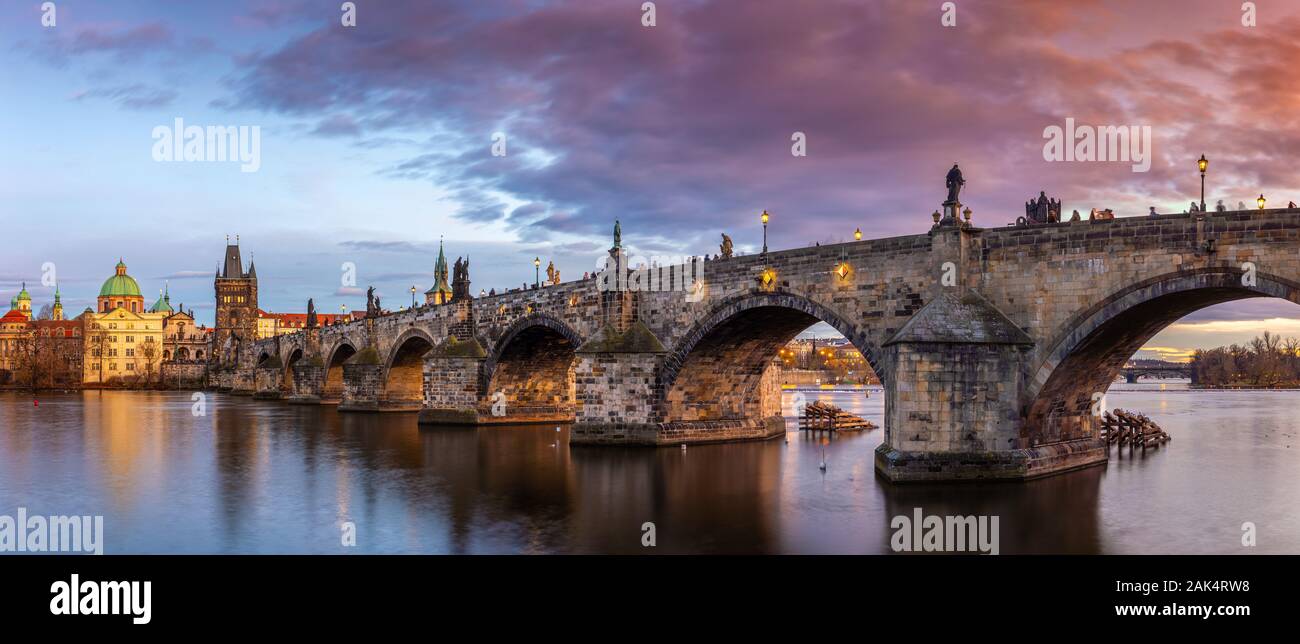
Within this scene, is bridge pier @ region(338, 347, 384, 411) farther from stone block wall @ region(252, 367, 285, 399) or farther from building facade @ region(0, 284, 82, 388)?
building facade @ region(0, 284, 82, 388)

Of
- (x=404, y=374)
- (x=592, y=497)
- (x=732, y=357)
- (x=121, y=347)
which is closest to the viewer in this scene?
(x=592, y=497)

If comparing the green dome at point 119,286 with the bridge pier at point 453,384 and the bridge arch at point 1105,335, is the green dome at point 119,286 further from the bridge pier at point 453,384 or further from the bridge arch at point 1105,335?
the bridge arch at point 1105,335

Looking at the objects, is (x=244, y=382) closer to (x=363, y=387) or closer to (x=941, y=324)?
(x=363, y=387)

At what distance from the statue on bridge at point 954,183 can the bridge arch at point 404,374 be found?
38.4m

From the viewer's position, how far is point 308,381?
2953 inches

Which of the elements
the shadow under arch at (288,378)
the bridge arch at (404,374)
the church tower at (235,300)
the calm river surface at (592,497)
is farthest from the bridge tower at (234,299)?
the calm river surface at (592,497)

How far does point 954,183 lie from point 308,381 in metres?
63.5

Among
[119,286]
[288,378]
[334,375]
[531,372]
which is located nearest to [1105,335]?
[531,372]

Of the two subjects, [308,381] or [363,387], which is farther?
[308,381]

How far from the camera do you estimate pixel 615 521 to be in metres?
19.3

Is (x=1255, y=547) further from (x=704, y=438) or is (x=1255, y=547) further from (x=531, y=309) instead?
(x=531, y=309)

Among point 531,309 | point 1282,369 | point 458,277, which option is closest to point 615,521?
point 531,309

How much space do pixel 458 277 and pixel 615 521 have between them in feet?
110

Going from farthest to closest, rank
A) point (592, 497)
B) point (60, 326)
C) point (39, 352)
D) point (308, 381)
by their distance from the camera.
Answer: point (60, 326) < point (39, 352) < point (308, 381) < point (592, 497)
